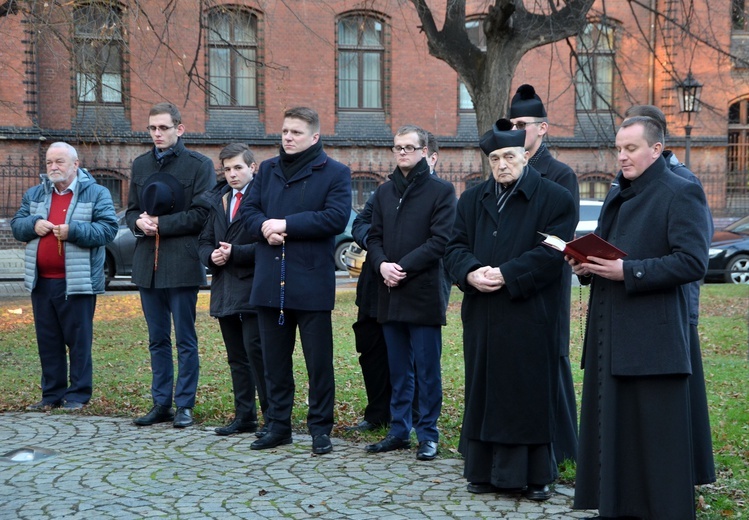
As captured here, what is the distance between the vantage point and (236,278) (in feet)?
24.2

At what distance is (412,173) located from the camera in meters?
6.99

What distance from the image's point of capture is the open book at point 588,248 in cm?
495

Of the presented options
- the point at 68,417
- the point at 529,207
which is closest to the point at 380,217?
the point at 529,207

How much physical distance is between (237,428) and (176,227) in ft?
5.29

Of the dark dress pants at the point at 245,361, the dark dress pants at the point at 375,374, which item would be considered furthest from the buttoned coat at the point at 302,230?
the dark dress pants at the point at 375,374

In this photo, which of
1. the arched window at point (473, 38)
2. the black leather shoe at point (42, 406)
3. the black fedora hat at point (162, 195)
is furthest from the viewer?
the arched window at point (473, 38)

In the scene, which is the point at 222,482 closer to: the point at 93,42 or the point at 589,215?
the point at 93,42

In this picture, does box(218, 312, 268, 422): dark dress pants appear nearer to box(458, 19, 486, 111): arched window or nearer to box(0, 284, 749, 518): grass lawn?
box(0, 284, 749, 518): grass lawn

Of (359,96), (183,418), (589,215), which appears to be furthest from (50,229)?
(359,96)

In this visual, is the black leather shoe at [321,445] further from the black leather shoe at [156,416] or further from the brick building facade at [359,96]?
the brick building facade at [359,96]

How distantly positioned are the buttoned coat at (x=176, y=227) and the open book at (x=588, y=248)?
3386 millimetres

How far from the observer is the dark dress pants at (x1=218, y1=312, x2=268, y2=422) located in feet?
24.2

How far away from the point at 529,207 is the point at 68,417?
170 inches

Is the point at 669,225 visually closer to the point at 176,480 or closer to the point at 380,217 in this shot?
the point at 380,217
